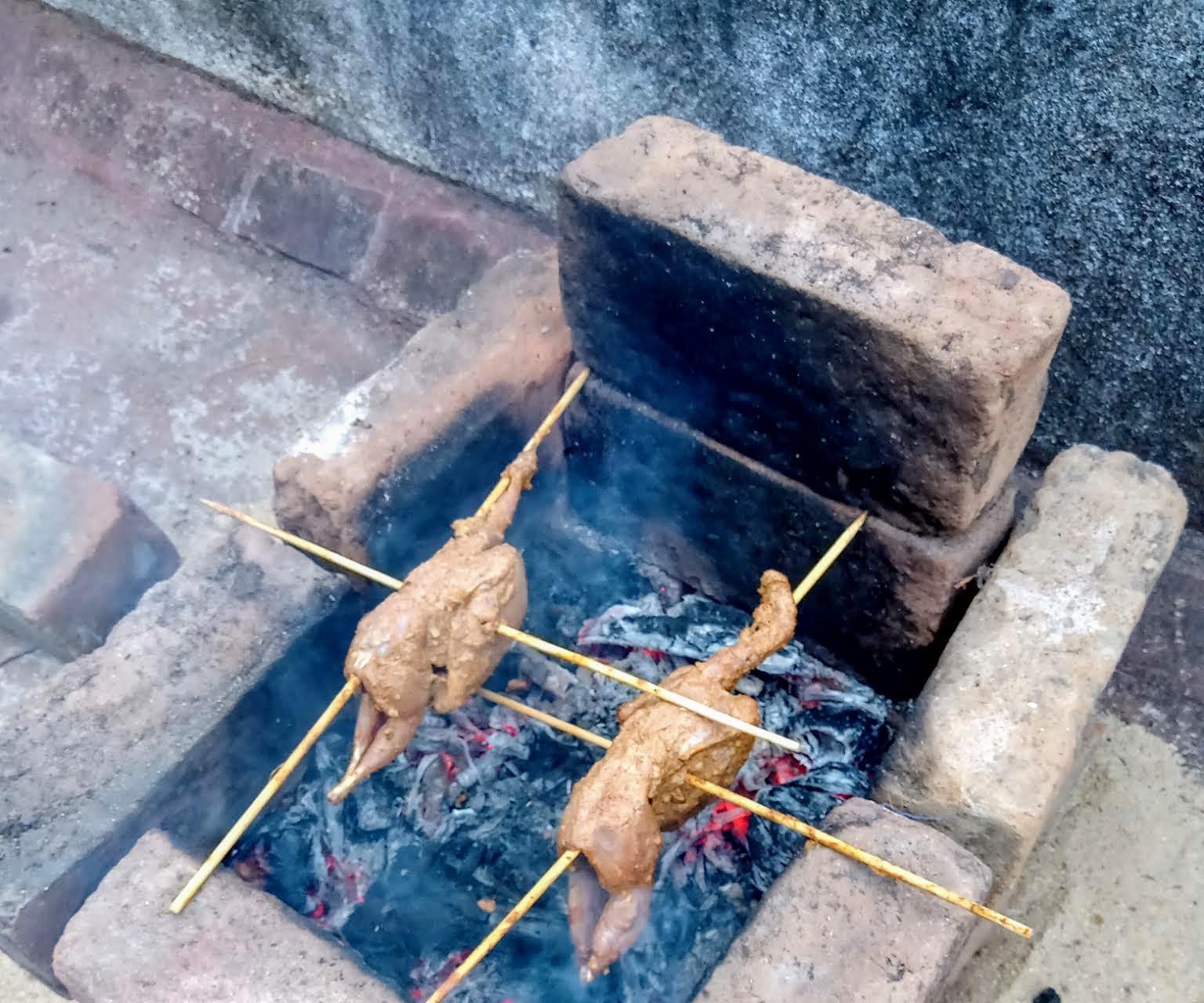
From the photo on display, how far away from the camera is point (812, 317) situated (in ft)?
8.97

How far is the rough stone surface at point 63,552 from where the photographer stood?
157 inches

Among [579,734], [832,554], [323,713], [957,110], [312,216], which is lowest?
[323,713]

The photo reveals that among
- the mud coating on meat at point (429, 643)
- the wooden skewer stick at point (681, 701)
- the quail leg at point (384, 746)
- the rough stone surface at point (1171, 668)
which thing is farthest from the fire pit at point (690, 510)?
the rough stone surface at point (1171, 668)

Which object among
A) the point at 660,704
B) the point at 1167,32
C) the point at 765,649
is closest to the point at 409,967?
the point at 660,704

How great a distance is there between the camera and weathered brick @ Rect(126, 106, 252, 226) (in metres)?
5.58

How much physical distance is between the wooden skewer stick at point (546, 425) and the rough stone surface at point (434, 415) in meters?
0.09

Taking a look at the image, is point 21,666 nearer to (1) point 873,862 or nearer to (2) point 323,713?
(2) point 323,713

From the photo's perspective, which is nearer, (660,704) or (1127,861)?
(660,704)

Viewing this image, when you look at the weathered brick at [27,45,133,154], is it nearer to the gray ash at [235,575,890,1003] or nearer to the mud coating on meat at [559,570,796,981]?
the gray ash at [235,575,890,1003]

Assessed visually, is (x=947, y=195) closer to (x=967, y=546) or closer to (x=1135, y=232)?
(x=1135, y=232)

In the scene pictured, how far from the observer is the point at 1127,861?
347cm

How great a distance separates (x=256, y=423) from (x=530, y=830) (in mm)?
2647

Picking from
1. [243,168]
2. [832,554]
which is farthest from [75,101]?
[832,554]

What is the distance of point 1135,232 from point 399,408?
8.15 ft
